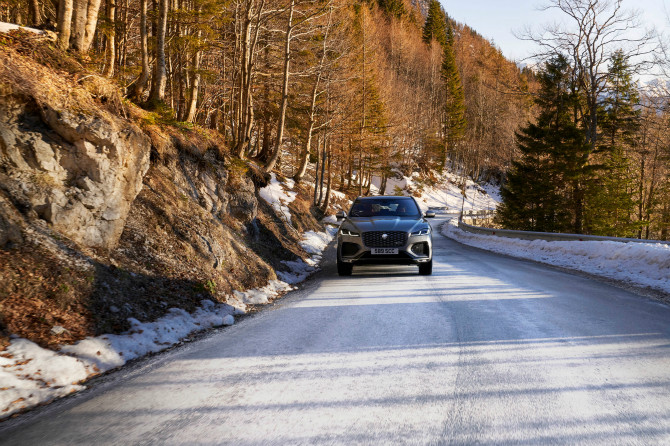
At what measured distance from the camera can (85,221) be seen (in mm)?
5934

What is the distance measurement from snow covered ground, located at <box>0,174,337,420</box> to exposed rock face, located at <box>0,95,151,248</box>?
66.8 inches

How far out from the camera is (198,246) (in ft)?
25.2

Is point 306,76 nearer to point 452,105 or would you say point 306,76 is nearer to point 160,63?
point 160,63

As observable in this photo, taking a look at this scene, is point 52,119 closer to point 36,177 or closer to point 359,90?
point 36,177

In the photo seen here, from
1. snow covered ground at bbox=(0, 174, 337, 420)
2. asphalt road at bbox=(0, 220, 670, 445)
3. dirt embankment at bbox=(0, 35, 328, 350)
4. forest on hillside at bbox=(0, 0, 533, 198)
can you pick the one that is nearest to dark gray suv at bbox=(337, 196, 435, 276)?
dirt embankment at bbox=(0, 35, 328, 350)

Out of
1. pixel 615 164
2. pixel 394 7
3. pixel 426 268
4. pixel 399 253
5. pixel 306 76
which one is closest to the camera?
pixel 399 253

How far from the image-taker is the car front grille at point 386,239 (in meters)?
9.92

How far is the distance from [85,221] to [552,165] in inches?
1117

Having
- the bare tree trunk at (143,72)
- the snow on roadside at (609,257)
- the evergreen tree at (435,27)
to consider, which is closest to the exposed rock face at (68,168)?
the bare tree trunk at (143,72)

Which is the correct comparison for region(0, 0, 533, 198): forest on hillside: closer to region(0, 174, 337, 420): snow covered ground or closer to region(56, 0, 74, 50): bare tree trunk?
region(56, 0, 74, 50): bare tree trunk

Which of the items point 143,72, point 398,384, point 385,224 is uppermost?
point 143,72

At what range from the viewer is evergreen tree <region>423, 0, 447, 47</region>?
8438 centimetres

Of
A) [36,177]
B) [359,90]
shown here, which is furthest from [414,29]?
[36,177]

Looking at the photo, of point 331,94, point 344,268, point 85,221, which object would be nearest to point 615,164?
point 331,94
